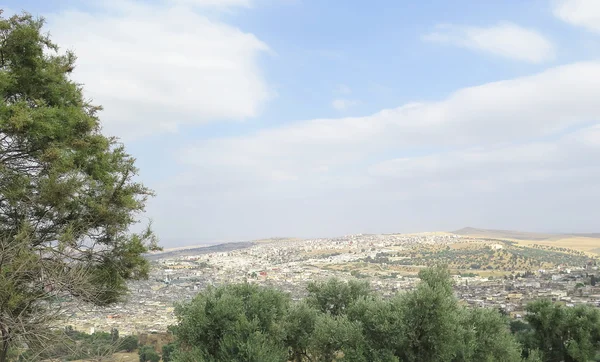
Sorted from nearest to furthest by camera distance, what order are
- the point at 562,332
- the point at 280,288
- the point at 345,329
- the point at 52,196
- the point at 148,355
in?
the point at 52,196, the point at 345,329, the point at 280,288, the point at 562,332, the point at 148,355

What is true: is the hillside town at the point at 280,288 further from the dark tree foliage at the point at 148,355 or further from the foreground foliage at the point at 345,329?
the foreground foliage at the point at 345,329

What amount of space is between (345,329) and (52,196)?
11.9 m

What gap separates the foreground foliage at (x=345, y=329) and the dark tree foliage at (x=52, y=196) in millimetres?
6006

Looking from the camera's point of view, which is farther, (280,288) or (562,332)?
(562,332)

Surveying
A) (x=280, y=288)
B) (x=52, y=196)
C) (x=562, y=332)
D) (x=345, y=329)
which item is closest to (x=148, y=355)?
(x=280, y=288)

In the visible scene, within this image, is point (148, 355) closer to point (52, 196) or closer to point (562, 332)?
point (52, 196)

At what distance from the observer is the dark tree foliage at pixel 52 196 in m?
8.87

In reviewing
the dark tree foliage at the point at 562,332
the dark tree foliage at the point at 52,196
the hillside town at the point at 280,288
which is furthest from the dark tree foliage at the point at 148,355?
the dark tree foliage at the point at 562,332

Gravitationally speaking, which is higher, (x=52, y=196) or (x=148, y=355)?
(x=52, y=196)

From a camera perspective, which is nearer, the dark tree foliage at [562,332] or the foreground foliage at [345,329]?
the foreground foliage at [345,329]

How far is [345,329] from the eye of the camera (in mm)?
16766

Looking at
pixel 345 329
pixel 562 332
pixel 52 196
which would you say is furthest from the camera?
pixel 562 332

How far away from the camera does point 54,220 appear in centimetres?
1088

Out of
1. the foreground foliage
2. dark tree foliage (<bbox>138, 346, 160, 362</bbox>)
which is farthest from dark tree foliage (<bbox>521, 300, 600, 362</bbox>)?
dark tree foliage (<bbox>138, 346, 160, 362</bbox>)
